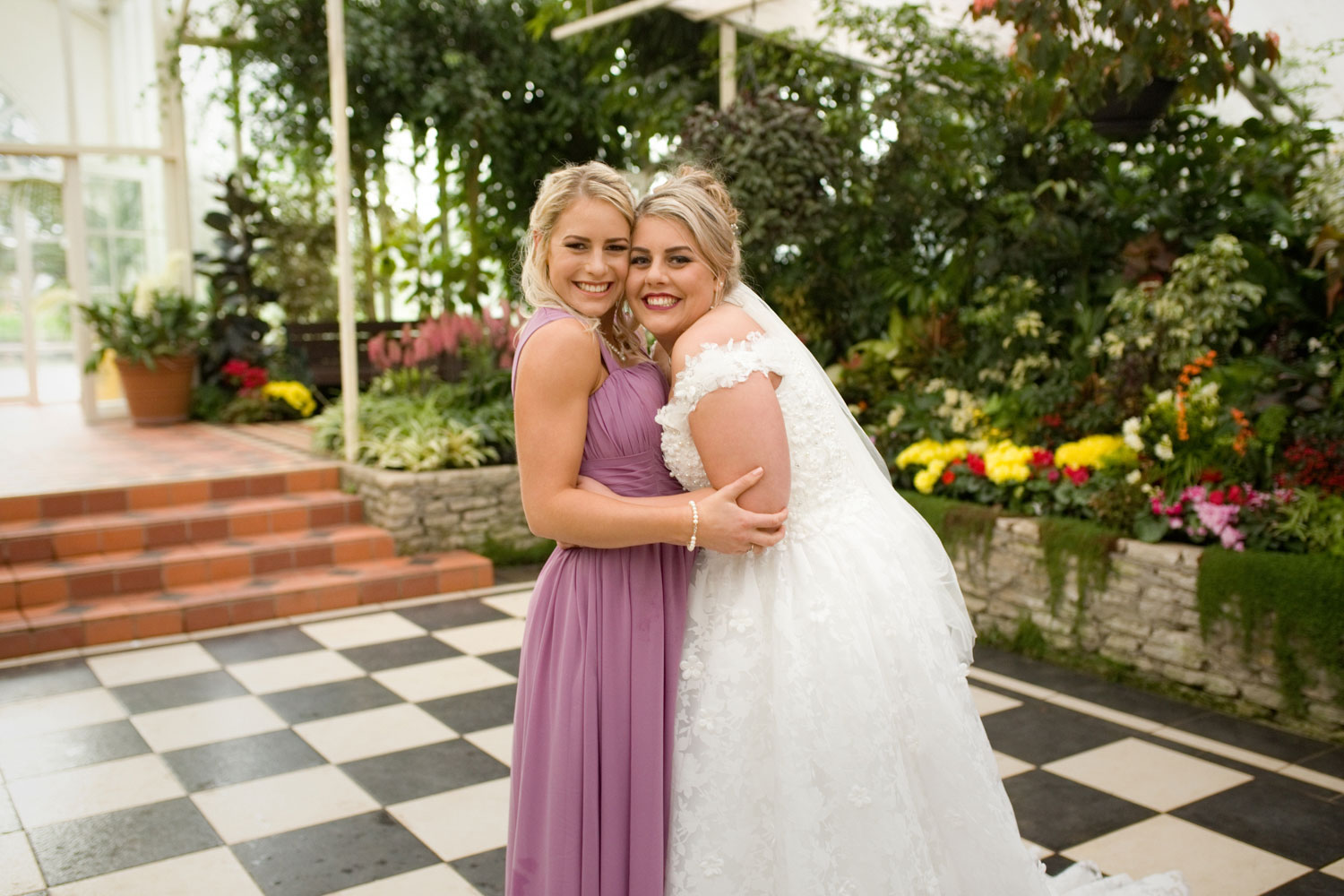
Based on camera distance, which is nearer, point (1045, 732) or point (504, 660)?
point (1045, 732)

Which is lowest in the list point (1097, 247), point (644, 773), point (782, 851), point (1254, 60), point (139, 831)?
point (139, 831)

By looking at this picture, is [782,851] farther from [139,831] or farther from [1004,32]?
[1004,32]

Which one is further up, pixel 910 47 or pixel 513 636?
pixel 910 47

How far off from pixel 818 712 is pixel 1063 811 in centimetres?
155

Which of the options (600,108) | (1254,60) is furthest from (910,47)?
(600,108)

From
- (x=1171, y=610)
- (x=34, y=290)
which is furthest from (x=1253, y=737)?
(x=34, y=290)

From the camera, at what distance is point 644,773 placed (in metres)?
1.82

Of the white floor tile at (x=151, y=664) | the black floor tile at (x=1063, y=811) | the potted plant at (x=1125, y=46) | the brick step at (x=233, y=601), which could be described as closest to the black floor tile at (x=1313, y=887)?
the black floor tile at (x=1063, y=811)

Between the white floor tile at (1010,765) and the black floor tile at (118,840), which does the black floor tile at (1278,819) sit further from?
the black floor tile at (118,840)

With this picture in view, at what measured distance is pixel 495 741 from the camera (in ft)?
11.5

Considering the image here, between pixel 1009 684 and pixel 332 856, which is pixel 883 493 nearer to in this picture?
pixel 332 856

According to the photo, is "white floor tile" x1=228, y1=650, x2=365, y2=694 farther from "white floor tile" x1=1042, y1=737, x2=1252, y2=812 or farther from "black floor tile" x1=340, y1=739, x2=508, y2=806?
"white floor tile" x1=1042, y1=737, x2=1252, y2=812

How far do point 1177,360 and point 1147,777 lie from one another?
1.87 m

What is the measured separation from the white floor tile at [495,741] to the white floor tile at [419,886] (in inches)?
26.9
